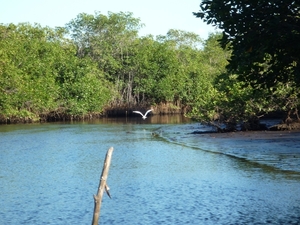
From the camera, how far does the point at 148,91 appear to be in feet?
235

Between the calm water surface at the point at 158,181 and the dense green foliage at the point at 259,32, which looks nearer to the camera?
the dense green foliage at the point at 259,32

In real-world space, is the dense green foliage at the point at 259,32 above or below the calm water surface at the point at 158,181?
above

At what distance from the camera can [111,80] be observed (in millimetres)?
73938

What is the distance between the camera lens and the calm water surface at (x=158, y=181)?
14703mm

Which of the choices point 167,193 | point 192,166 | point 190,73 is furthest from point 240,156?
point 190,73

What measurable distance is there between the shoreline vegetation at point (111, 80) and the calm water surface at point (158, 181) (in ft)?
8.82

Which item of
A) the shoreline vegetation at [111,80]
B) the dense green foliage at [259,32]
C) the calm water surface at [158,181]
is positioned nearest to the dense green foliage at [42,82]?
the shoreline vegetation at [111,80]

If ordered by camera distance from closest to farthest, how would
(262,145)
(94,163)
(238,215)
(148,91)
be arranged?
(238,215) → (94,163) → (262,145) → (148,91)

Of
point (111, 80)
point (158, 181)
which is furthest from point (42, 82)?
point (158, 181)

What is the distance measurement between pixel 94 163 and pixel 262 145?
299 inches

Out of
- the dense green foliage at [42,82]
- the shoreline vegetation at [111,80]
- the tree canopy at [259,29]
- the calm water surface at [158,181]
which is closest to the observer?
the tree canopy at [259,29]

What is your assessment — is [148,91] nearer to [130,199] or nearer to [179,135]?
[179,135]

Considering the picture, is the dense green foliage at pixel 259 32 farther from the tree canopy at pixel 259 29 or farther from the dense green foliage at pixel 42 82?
the dense green foliage at pixel 42 82

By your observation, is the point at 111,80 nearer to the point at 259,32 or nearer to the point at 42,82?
the point at 42,82
